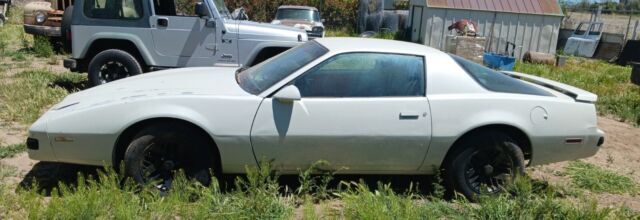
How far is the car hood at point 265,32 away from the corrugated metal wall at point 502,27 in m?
9.26

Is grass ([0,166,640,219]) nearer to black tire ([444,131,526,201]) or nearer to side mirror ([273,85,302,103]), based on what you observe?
black tire ([444,131,526,201])

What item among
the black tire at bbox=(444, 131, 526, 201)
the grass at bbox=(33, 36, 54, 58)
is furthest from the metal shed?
the black tire at bbox=(444, 131, 526, 201)

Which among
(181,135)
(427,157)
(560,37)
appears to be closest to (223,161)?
(181,135)

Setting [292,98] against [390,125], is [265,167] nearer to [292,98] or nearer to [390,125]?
[292,98]

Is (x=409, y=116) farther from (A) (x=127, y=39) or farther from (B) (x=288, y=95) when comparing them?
(A) (x=127, y=39)

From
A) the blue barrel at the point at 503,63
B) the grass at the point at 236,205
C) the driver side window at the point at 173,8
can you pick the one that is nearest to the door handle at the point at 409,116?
the grass at the point at 236,205

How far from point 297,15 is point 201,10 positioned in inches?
352

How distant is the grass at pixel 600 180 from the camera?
4.95 meters

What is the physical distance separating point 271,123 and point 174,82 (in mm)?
1012

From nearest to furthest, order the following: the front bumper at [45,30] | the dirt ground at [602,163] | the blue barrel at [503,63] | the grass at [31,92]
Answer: the dirt ground at [602,163] < the grass at [31,92] < the front bumper at [45,30] < the blue barrel at [503,63]

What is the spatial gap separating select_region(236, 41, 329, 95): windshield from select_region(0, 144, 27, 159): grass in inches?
86.4

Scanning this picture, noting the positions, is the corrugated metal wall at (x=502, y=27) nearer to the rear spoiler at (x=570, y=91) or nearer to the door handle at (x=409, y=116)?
the rear spoiler at (x=570, y=91)

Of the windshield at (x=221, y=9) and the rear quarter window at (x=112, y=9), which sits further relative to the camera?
the windshield at (x=221, y=9)

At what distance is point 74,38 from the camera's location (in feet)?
24.8
